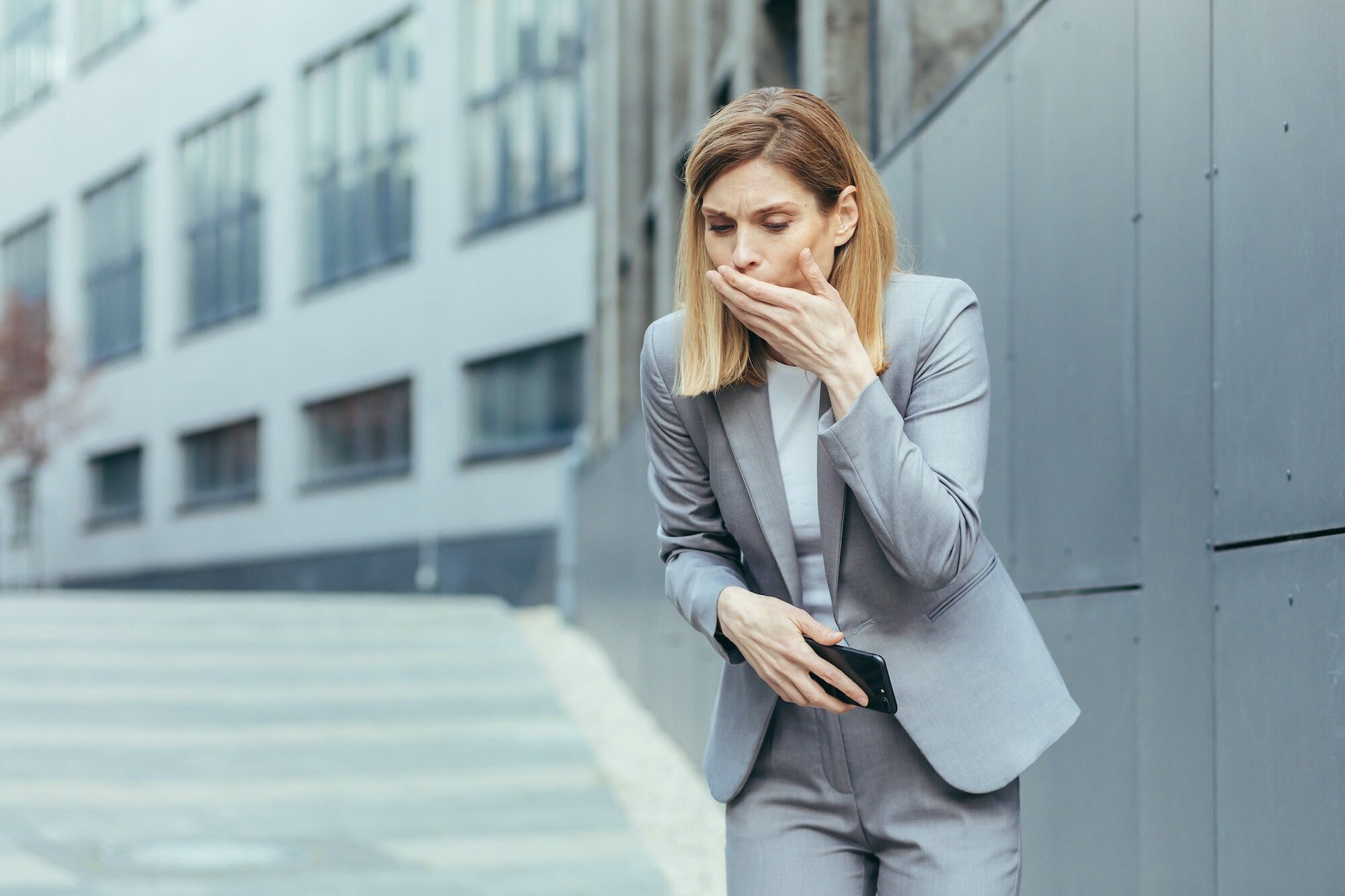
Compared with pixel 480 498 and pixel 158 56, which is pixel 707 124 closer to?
pixel 480 498

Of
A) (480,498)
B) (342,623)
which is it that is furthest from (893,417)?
(480,498)

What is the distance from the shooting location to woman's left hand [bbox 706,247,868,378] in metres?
2.28

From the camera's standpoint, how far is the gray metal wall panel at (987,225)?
16.0 ft

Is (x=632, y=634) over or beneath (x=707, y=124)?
beneath

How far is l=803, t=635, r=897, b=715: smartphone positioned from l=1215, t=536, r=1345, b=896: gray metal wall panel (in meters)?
0.94

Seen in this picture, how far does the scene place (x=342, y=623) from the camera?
15.9m

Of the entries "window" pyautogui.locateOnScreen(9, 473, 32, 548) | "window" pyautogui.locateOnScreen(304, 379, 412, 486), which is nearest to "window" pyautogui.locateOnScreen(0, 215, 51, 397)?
"window" pyautogui.locateOnScreen(9, 473, 32, 548)

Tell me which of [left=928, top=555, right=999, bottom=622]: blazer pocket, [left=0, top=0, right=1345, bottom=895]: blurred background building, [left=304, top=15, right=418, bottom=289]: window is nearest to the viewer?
[left=928, top=555, right=999, bottom=622]: blazer pocket

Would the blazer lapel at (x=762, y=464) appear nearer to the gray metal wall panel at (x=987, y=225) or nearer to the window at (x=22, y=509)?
the gray metal wall panel at (x=987, y=225)

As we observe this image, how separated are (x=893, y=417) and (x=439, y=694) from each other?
10828 mm

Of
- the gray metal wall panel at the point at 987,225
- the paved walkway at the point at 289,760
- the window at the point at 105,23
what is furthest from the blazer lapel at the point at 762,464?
the window at the point at 105,23

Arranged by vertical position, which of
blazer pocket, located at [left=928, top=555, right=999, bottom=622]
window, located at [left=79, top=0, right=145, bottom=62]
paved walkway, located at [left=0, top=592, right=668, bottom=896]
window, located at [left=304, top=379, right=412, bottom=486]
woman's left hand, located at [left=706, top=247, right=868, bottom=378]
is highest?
window, located at [left=79, top=0, right=145, bottom=62]

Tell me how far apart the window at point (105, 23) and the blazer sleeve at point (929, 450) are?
35.5m

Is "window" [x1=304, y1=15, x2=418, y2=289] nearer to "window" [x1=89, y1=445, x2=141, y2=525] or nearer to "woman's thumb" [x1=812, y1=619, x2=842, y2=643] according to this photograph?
"window" [x1=89, y1=445, x2=141, y2=525]
